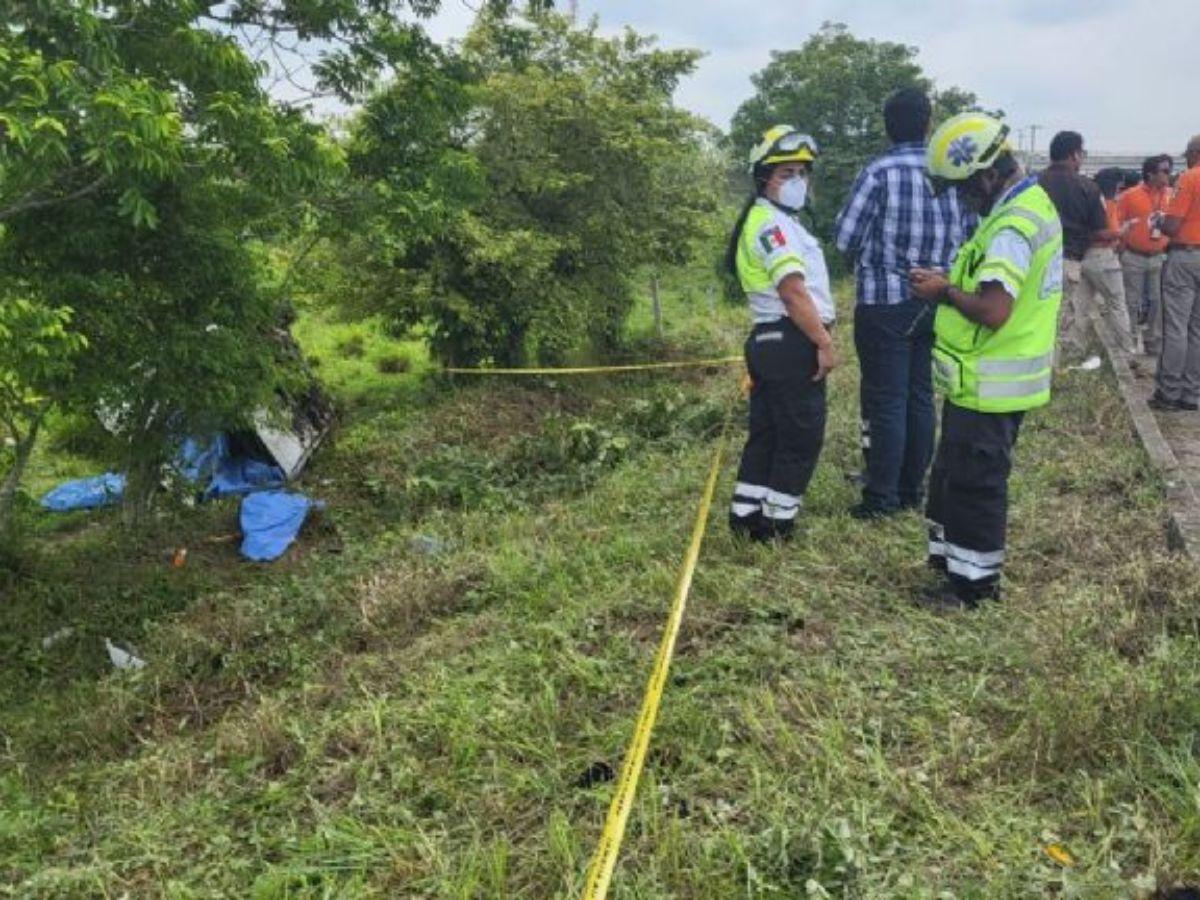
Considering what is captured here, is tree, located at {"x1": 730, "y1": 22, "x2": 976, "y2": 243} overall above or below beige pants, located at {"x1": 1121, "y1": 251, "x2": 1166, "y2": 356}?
above

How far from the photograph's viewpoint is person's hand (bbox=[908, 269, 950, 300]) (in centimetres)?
356

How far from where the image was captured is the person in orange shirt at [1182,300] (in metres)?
6.33

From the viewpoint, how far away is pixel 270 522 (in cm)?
666

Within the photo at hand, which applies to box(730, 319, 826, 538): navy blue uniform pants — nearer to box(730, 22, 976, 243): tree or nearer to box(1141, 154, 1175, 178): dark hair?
box(1141, 154, 1175, 178): dark hair

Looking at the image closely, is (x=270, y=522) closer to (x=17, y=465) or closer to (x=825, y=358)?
(x=17, y=465)

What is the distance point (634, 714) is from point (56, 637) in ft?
12.5

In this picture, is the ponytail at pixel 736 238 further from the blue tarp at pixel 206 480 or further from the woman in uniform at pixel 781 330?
the blue tarp at pixel 206 480

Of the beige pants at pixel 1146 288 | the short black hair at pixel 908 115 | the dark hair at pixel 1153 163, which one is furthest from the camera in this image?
the beige pants at pixel 1146 288

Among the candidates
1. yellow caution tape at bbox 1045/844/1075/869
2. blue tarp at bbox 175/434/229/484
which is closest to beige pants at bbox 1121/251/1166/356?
yellow caution tape at bbox 1045/844/1075/869

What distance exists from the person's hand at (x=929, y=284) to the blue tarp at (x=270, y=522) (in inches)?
181

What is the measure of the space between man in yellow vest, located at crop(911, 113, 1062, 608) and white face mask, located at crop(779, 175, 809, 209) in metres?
0.66

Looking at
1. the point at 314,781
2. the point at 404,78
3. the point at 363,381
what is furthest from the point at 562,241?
the point at 314,781

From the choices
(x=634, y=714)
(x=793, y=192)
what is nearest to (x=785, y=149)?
(x=793, y=192)

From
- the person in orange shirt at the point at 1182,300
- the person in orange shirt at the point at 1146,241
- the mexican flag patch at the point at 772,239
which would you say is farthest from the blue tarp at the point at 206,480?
the person in orange shirt at the point at 1146,241
